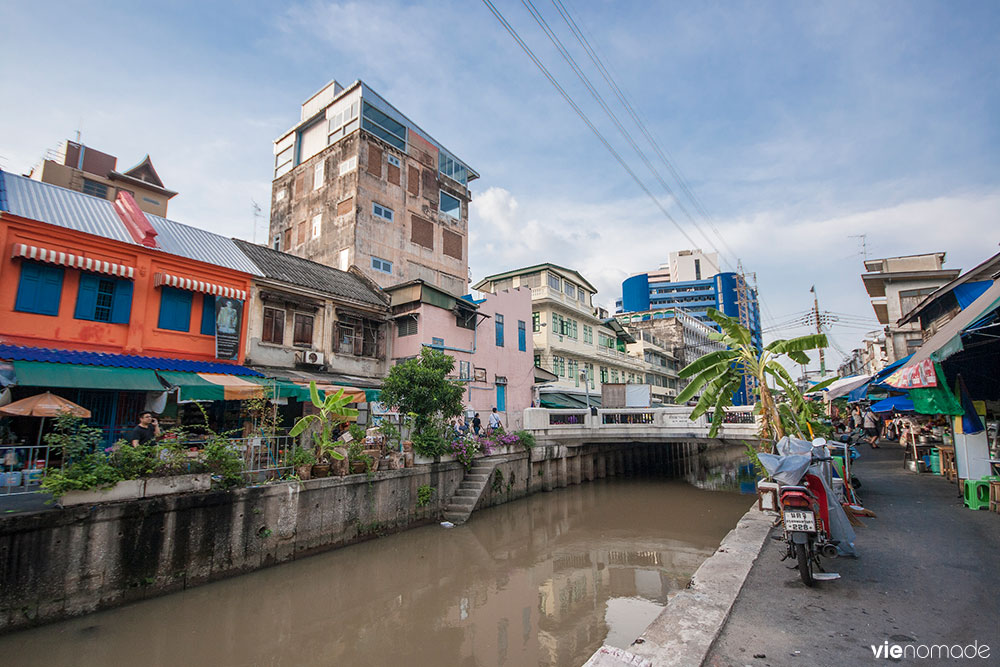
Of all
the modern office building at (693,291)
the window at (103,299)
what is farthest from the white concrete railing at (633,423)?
the modern office building at (693,291)

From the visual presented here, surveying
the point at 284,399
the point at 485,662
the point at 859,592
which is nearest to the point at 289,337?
the point at 284,399

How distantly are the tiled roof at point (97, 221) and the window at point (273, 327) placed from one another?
1.46 m

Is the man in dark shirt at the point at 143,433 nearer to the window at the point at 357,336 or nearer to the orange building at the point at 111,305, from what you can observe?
the orange building at the point at 111,305

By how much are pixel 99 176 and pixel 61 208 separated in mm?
22340

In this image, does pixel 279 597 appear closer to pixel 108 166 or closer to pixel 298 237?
pixel 298 237

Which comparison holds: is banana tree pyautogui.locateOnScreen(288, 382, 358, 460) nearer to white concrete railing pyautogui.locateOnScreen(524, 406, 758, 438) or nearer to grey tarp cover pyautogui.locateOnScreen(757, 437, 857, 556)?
grey tarp cover pyautogui.locateOnScreen(757, 437, 857, 556)

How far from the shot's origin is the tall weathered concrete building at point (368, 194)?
26641mm

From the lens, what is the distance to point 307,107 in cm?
3133

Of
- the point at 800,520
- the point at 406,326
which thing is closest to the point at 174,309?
the point at 406,326

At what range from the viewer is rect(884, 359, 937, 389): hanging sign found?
8750mm

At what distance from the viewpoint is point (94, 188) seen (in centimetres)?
2961

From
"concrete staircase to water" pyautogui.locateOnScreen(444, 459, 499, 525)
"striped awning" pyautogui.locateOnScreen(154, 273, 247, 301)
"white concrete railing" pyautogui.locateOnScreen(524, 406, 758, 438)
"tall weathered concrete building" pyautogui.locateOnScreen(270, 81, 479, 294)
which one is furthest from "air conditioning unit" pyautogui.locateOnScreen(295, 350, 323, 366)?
"tall weathered concrete building" pyautogui.locateOnScreen(270, 81, 479, 294)

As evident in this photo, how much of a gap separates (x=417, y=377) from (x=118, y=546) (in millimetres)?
7824

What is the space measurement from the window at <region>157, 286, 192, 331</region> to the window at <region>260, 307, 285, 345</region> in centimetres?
234
